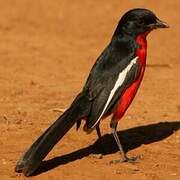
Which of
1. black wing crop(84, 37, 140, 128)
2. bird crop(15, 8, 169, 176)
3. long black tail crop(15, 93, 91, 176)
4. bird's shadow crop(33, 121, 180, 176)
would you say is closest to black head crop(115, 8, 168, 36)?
bird crop(15, 8, 169, 176)

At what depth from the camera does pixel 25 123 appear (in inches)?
373

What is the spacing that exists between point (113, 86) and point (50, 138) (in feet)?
2.99

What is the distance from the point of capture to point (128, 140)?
9195 mm

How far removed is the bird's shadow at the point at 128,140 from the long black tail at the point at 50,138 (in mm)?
263

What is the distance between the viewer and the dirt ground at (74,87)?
8.16 metres

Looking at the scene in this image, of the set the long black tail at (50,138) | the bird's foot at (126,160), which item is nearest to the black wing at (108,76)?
the long black tail at (50,138)

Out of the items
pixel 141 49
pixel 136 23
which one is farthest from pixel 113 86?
pixel 136 23

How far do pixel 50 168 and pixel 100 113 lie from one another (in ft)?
2.60

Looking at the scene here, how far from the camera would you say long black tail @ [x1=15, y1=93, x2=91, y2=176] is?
7684mm

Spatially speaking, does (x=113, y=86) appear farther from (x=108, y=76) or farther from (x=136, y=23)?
(x=136, y=23)

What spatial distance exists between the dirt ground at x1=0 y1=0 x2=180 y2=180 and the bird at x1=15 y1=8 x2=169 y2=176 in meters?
0.31

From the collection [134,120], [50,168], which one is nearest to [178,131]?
[134,120]

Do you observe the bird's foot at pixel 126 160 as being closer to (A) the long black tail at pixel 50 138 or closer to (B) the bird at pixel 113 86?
(B) the bird at pixel 113 86

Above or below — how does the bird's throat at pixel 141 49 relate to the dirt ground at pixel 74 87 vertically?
above
